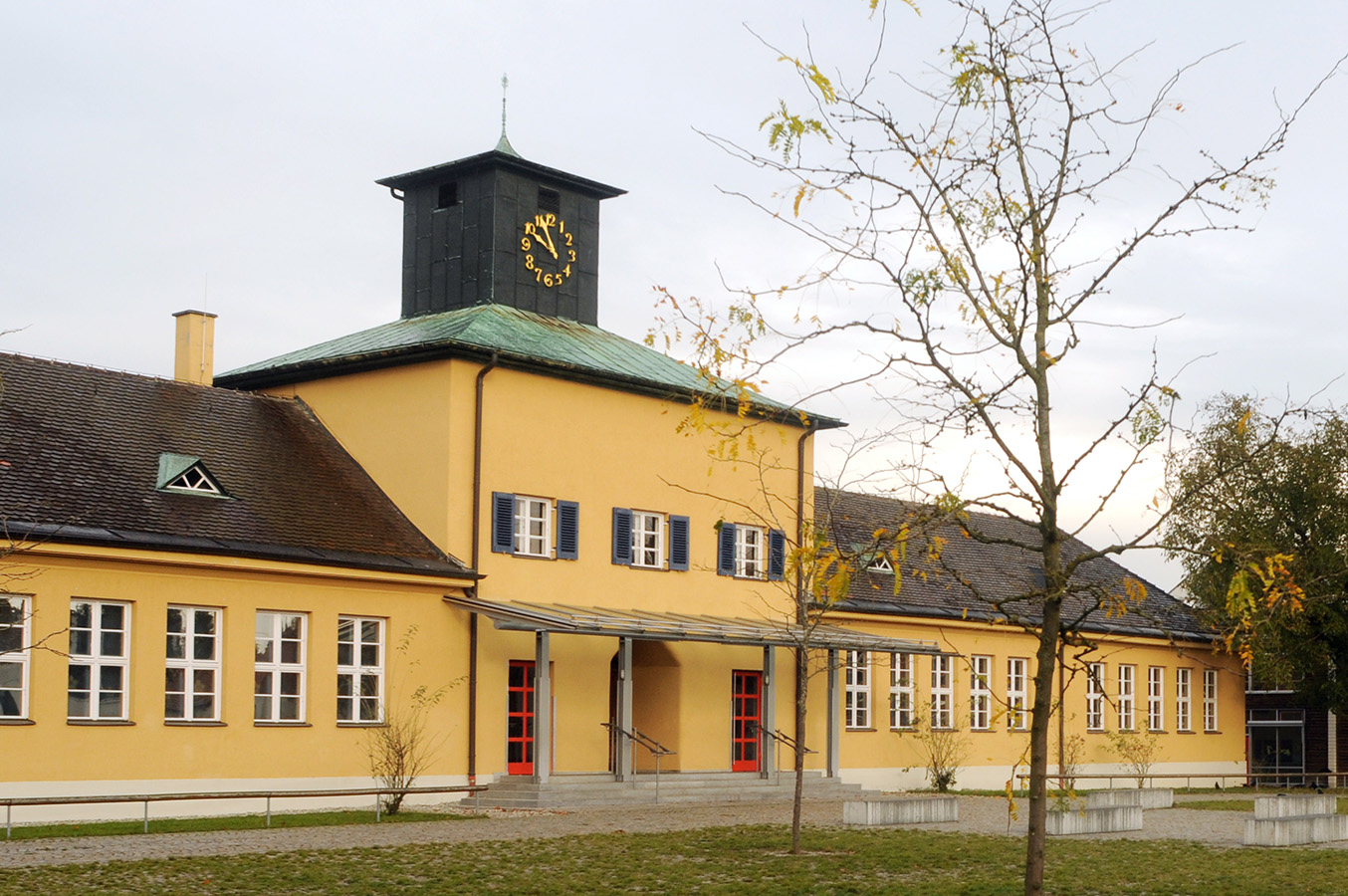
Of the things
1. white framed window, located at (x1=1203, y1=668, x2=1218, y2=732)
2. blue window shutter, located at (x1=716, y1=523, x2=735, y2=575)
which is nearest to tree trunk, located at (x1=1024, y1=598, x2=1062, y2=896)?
blue window shutter, located at (x1=716, y1=523, x2=735, y2=575)

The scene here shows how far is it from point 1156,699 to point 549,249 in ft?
63.3

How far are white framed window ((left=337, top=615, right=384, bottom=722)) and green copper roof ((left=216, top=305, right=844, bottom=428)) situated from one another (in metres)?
4.56

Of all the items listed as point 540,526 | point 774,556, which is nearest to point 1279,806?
point 774,556

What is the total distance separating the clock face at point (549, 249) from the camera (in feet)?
102

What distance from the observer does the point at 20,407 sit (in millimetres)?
23750

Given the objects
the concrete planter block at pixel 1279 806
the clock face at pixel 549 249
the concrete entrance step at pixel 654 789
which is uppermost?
the clock face at pixel 549 249

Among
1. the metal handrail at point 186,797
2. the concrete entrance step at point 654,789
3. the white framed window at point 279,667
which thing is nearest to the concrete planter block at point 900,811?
the concrete entrance step at point 654,789

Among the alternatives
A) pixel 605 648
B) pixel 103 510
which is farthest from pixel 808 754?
pixel 103 510

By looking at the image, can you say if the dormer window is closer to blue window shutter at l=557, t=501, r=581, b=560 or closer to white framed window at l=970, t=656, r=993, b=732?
blue window shutter at l=557, t=501, r=581, b=560

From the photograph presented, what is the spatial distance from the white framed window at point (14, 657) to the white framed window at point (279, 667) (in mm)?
3378

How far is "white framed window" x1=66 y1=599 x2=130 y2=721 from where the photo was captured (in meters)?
21.4

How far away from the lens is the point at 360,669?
2470 centimetres

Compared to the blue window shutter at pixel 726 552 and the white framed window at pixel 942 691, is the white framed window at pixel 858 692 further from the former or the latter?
the blue window shutter at pixel 726 552

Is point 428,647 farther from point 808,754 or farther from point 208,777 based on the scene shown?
point 808,754
